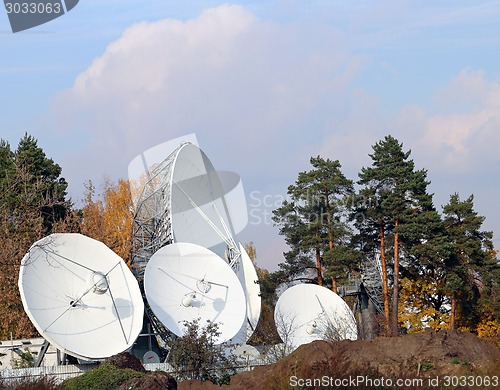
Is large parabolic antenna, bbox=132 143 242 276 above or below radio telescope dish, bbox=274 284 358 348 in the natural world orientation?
above

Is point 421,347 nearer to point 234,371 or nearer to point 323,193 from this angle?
point 234,371

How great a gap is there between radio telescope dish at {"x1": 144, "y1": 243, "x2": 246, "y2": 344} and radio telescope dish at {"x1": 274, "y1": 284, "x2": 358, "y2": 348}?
14.1 feet

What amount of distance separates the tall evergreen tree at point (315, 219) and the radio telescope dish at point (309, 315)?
8.67 metres

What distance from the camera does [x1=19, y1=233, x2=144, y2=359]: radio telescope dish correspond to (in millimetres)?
31094

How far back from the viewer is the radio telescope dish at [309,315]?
42000 millimetres

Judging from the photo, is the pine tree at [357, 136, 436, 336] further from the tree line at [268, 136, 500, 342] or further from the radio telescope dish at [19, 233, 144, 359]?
the radio telescope dish at [19, 233, 144, 359]

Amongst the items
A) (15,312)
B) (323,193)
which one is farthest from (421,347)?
(323,193)

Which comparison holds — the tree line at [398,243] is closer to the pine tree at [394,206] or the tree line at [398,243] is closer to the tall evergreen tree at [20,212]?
the pine tree at [394,206]

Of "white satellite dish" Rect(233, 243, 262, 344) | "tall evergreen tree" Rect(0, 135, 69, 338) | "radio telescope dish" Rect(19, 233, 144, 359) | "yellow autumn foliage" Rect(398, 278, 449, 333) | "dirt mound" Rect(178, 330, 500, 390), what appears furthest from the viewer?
"yellow autumn foliage" Rect(398, 278, 449, 333)

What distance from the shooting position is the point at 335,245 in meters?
53.8

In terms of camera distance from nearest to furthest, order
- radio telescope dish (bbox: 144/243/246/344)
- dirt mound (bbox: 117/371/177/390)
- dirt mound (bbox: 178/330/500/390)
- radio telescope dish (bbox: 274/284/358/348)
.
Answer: dirt mound (bbox: 178/330/500/390) → dirt mound (bbox: 117/371/177/390) → radio telescope dish (bbox: 144/243/246/344) → radio telescope dish (bbox: 274/284/358/348)

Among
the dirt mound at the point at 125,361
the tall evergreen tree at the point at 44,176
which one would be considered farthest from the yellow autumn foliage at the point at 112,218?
the dirt mound at the point at 125,361

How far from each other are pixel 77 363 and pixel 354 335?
1413cm

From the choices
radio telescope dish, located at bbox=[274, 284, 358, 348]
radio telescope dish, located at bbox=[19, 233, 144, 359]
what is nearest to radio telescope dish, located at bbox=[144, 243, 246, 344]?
radio telescope dish, located at bbox=[19, 233, 144, 359]
